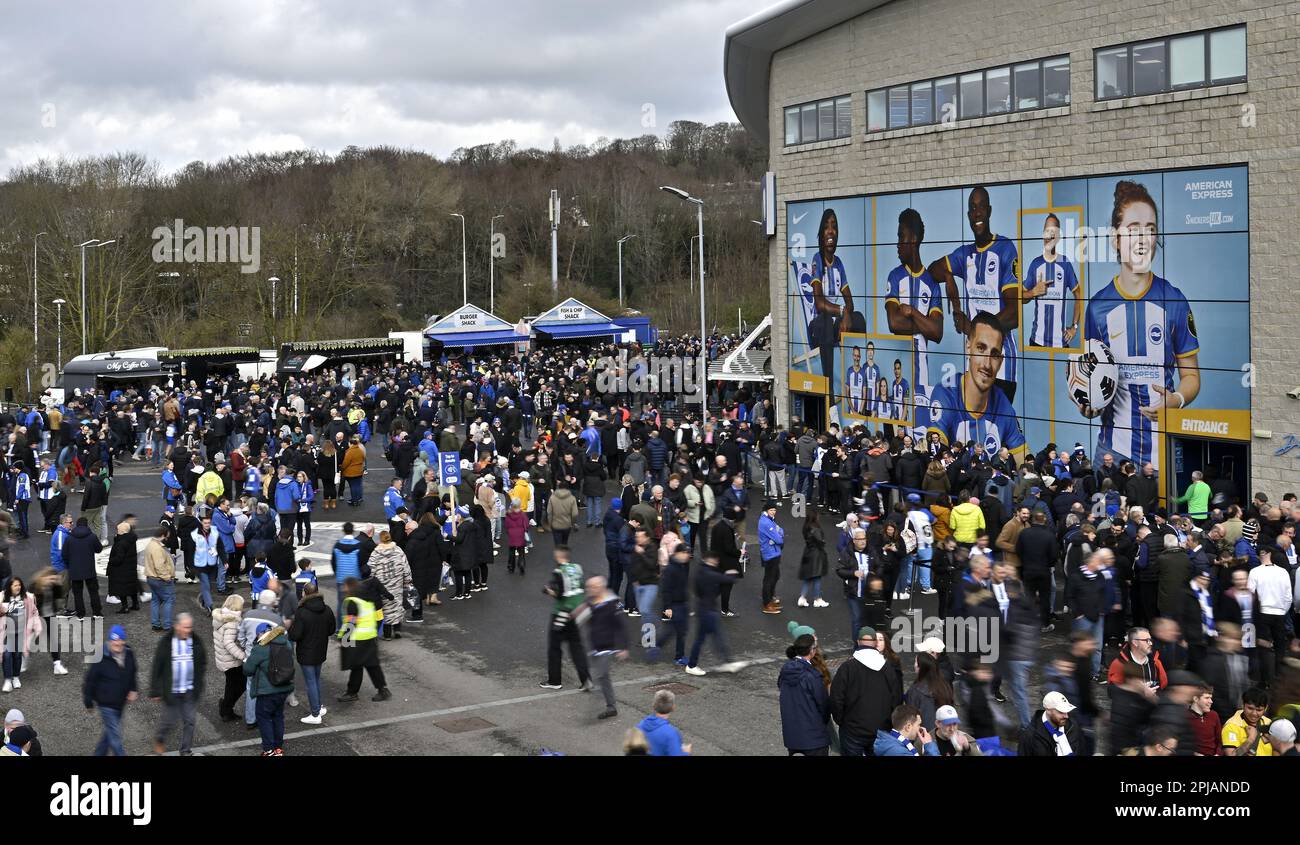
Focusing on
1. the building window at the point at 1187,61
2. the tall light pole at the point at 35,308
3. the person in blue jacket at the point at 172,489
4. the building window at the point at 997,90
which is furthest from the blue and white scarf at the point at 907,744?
the tall light pole at the point at 35,308

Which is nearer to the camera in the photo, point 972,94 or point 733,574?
point 733,574

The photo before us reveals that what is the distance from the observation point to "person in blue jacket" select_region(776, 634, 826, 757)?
10039 millimetres

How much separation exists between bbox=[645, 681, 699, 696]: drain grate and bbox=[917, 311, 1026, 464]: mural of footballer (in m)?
16.3

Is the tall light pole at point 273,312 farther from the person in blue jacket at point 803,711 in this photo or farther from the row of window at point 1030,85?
the person in blue jacket at point 803,711

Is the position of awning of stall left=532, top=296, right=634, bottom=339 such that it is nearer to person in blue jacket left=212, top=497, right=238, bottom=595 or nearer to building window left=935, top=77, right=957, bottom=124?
building window left=935, top=77, right=957, bottom=124

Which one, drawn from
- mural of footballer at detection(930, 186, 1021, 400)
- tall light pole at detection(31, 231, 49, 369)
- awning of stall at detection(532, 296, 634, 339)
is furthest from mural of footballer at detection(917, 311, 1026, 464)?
tall light pole at detection(31, 231, 49, 369)

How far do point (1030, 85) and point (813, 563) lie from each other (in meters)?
14.9

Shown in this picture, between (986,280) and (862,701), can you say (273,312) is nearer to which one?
(986,280)

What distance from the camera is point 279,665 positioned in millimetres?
11422

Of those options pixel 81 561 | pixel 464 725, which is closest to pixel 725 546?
pixel 464 725

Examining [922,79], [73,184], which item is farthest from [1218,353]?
[73,184]

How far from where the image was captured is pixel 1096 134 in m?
26.0

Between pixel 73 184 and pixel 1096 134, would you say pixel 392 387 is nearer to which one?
pixel 1096 134
